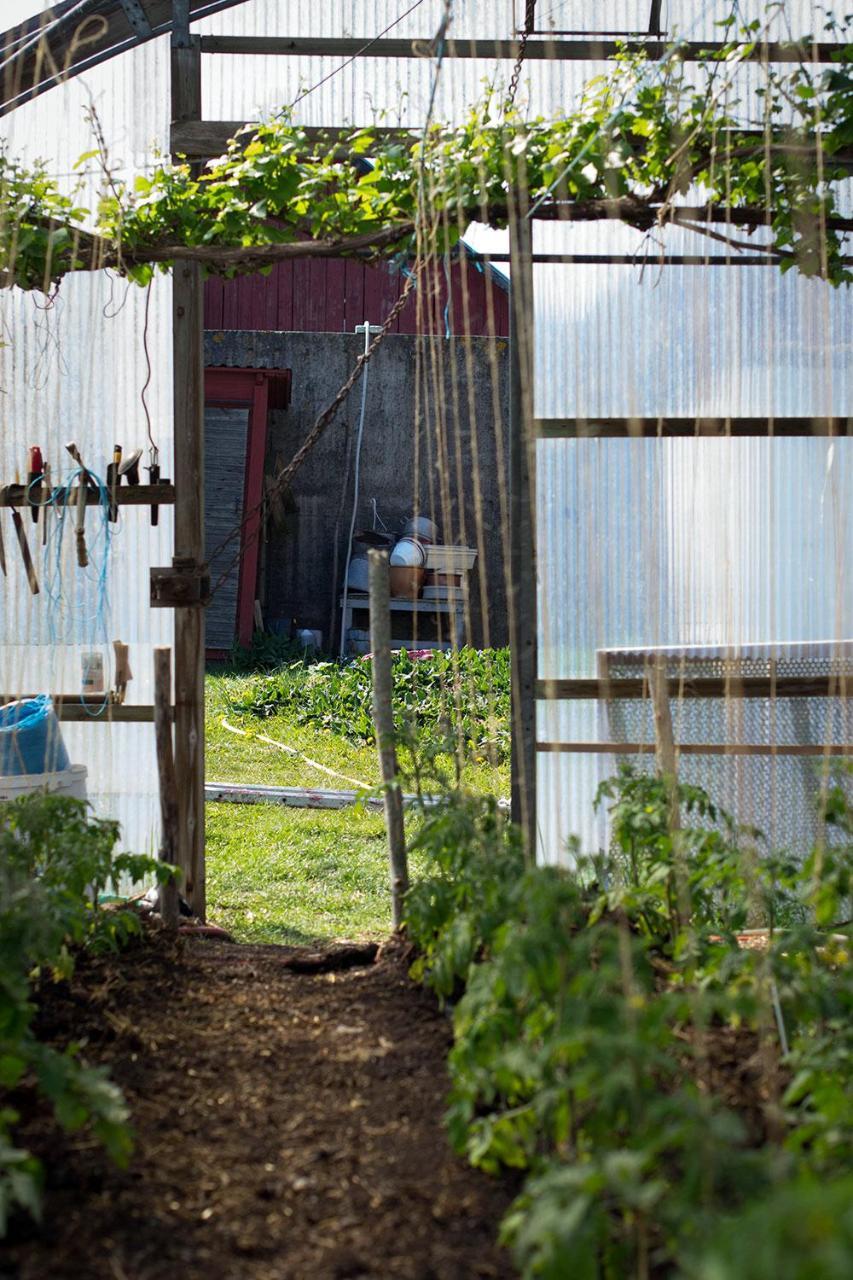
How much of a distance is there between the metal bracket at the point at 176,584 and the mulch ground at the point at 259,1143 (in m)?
1.32

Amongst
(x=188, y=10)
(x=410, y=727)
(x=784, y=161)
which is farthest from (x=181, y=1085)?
(x=188, y=10)

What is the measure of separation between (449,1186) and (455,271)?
764 cm

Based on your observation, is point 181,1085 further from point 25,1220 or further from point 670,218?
point 670,218

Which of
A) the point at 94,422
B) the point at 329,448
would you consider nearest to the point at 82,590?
the point at 94,422

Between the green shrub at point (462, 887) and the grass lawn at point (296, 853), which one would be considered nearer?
the green shrub at point (462, 887)

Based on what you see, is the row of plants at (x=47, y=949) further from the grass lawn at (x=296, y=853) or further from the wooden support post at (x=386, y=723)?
the grass lawn at (x=296, y=853)

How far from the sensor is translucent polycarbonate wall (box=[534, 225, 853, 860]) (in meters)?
4.27

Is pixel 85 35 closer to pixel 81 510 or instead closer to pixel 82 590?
pixel 81 510

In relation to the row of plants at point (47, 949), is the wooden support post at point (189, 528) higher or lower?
higher

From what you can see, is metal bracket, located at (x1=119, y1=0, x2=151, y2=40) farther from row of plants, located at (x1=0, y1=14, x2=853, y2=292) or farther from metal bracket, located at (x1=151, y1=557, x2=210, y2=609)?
metal bracket, located at (x1=151, y1=557, x2=210, y2=609)

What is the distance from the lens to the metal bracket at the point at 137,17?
4.34 m

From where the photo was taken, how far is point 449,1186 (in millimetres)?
2191

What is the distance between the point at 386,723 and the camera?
3.73 metres

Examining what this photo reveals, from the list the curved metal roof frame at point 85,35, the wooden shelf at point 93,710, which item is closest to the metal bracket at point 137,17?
the curved metal roof frame at point 85,35
